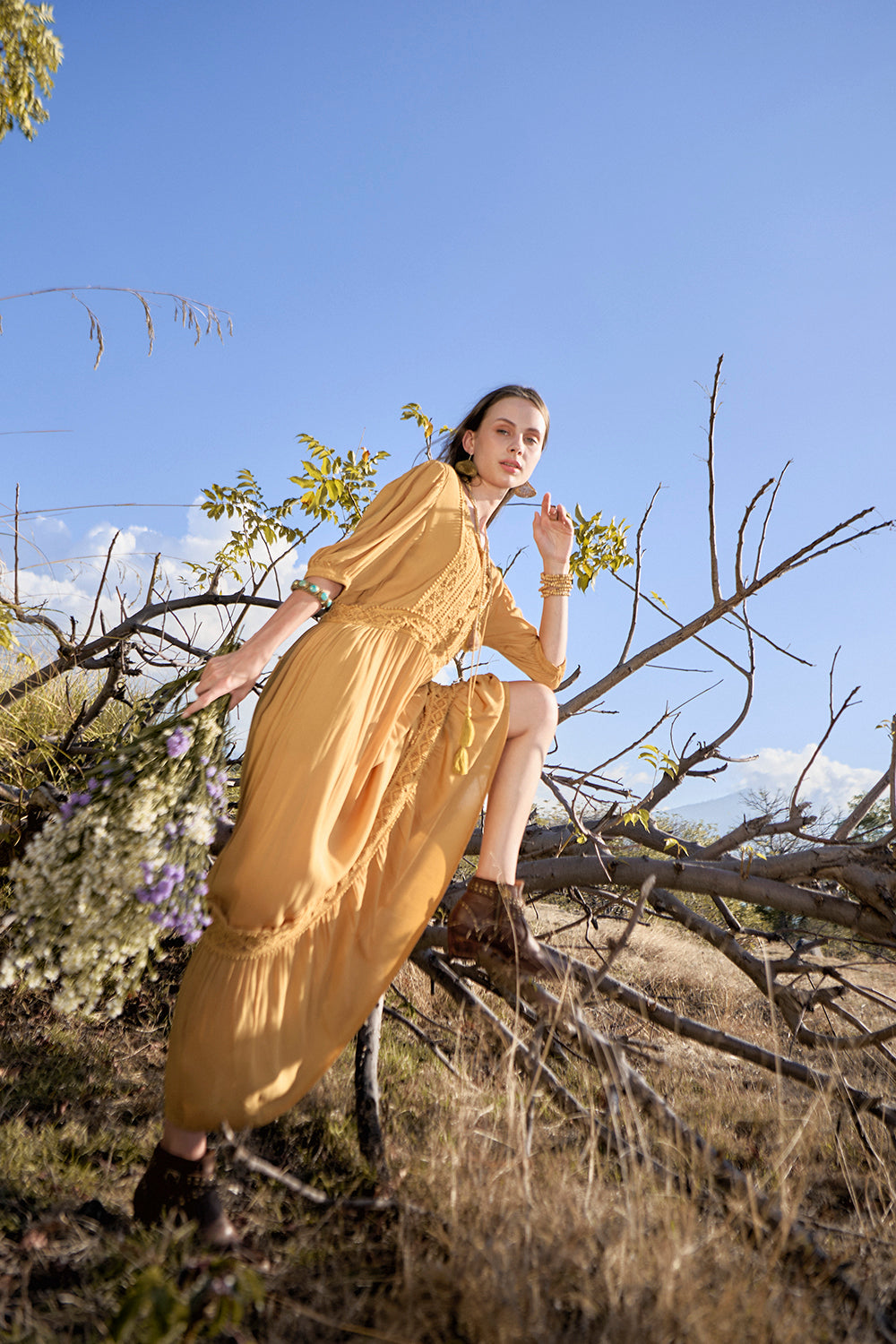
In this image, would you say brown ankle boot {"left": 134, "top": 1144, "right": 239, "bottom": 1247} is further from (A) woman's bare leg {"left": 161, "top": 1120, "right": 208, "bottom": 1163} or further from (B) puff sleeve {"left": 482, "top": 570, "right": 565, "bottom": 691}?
(B) puff sleeve {"left": 482, "top": 570, "right": 565, "bottom": 691}

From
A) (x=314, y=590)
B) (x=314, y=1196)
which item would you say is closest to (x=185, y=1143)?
(x=314, y=1196)

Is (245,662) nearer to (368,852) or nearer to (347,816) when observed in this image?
(347,816)

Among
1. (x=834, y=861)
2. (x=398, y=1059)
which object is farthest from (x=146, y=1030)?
(x=834, y=861)

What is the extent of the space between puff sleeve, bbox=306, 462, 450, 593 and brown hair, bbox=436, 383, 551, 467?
27cm

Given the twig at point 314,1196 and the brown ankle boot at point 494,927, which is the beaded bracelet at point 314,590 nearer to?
the brown ankle boot at point 494,927

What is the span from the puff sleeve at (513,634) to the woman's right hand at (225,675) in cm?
90

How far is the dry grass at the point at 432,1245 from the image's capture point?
1.22 metres

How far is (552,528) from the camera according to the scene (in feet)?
8.55

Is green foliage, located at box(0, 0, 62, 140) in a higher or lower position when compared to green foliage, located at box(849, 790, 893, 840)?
higher

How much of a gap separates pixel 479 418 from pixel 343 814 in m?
1.39

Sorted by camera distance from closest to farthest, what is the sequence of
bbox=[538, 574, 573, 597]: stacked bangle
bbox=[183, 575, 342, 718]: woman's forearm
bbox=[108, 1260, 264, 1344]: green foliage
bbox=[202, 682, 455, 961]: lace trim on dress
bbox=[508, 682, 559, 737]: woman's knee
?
bbox=[108, 1260, 264, 1344]: green foliage → bbox=[202, 682, 455, 961]: lace trim on dress → bbox=[183, 575, 342, 718]: woman's forearm → bbox=[508, 682, 559, 737]: woman's knee → bbox=[538, 574, 573, 597]: stacked bangle

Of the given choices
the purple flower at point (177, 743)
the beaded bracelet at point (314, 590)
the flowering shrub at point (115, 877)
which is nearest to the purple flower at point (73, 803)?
the flowering shrub at point (115, 877)

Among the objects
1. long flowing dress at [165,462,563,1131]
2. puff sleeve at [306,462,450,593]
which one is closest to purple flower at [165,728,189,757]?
long flowing dress at [165,462,563,1131]

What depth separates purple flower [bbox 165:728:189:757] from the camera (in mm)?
1829
